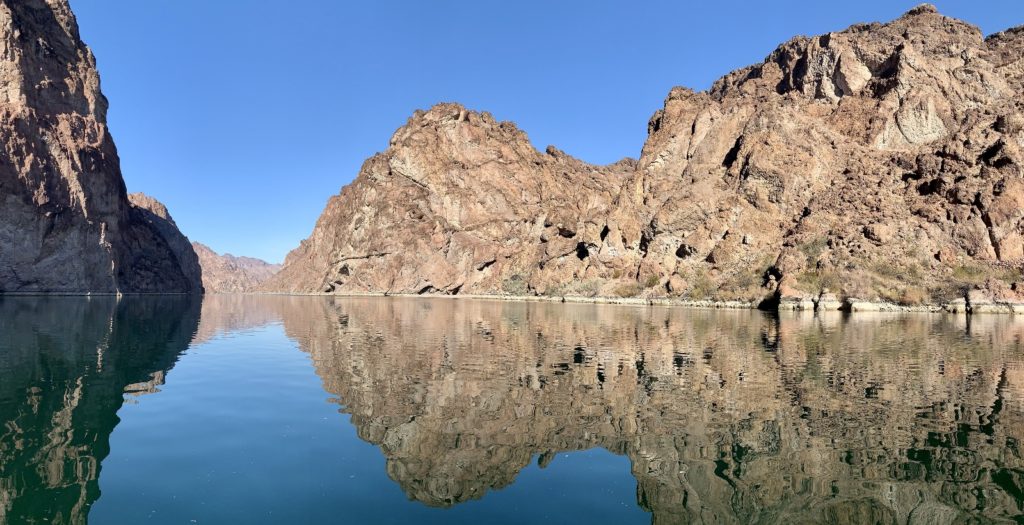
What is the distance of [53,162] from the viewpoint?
146125 mm

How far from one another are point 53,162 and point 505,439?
17657 centimetres

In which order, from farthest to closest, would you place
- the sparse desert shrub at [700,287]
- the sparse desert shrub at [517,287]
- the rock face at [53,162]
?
1. the sparse desert shrub at [517,287]
2. the rock face at [53,162]
3. the sparse desert shrub at [700,287]

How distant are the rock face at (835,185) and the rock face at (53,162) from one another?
4880 inches

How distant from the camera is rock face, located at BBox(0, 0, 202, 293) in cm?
13412

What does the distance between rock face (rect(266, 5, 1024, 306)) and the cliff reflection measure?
109 meters

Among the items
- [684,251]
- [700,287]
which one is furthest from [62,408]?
[684,251]

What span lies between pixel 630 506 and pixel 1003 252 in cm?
13670

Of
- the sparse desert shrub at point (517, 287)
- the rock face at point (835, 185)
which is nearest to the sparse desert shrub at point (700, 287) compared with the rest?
the rock face at point (835, 185)

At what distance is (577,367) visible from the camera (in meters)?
29.9

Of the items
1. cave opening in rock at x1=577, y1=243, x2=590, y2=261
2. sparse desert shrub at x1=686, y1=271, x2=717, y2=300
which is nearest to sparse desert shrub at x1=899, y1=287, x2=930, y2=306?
sparse desert shrub at x1=686, y1=271, x2=717, y2=300

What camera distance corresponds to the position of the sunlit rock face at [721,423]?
1292 centimetres

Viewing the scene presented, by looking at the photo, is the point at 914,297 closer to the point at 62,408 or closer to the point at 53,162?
the point at 62,408

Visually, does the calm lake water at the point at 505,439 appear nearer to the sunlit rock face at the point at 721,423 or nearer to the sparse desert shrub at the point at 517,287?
the sunlit rock face at the point at 721,423

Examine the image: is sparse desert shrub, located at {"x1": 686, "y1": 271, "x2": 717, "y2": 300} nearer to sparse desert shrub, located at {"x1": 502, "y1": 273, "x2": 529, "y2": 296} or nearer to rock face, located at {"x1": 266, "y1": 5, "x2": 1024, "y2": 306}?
rock face, located at {"x1": 266, "y1": 5, "x2": 1024, "y2": 306}
